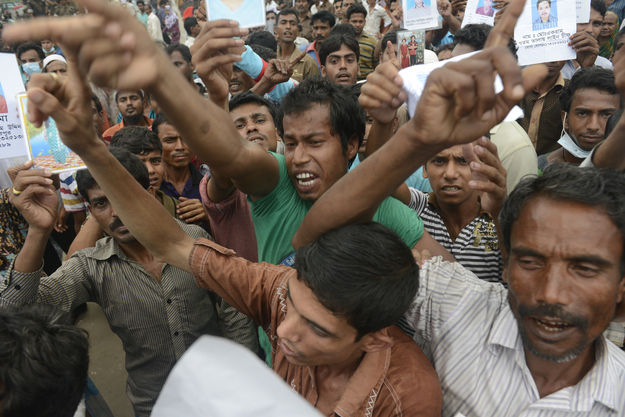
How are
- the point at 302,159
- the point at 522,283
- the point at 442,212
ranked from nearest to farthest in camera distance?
Answer: the point at 522,283, the point at 302,159, the point at 442,212

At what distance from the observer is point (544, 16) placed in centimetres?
281

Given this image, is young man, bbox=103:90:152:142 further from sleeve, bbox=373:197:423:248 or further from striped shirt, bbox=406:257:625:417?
striped shirt, bbox=406:257:625:417

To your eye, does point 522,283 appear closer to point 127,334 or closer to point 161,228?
point 161,228

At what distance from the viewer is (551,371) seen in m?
1.24

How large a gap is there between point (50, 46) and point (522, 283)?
964 centimetres

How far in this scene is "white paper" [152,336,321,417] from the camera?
1.94ft

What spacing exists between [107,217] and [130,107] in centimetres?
224

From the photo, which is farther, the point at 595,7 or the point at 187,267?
the point at 595,7

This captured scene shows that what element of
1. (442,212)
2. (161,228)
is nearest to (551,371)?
(442,212)

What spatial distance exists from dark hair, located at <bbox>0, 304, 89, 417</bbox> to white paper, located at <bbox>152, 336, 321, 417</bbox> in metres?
0.71

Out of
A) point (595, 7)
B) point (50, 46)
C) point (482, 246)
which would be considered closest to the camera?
point (482, 246)

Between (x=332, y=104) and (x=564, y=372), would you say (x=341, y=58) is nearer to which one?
(x=332, y=104)

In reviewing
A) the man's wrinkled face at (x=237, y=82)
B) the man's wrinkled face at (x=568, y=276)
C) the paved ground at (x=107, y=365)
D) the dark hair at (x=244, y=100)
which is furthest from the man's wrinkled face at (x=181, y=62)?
the man's wrinkled face at (x=568, y=276)

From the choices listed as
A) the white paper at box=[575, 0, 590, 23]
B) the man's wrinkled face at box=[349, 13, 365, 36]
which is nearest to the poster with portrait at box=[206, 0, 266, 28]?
the white paper at box=[575, 0, 590, 23]
